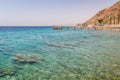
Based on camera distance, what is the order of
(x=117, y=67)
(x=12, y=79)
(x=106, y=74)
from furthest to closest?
(x=117, y=67) < (x=106, y=74) < (x=12, y=79)

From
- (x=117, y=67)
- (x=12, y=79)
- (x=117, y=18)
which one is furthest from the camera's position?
(x=117, y=18)

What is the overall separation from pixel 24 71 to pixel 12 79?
2288 mm

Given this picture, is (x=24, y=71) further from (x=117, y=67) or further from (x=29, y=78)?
(x=117, y=67)

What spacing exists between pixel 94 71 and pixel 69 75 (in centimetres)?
239

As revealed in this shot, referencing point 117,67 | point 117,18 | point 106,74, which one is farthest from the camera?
point 117,18

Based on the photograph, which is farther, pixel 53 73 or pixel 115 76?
pixel 53 73

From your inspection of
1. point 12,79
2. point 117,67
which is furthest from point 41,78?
point 117,67

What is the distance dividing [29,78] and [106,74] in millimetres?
5940

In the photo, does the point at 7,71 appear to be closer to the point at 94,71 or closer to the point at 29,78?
the point at 29,78

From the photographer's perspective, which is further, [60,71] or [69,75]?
[60,71]

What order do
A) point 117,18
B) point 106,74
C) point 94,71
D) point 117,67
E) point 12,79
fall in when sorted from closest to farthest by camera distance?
point 12,79 < point 106,74 < point 94,71 < point 117,67 < point 117,18

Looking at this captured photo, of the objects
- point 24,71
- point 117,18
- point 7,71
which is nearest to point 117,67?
point 24,71

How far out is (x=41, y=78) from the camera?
45.8 feet

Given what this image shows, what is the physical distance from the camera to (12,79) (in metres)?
13.6
